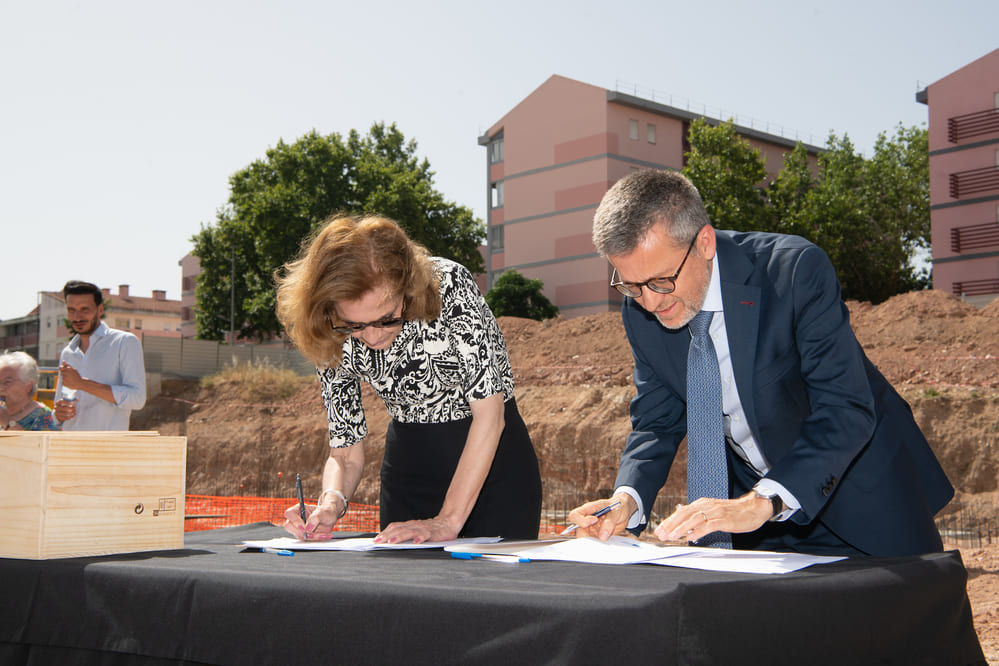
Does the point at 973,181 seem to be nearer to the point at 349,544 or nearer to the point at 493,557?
the point at 349,544

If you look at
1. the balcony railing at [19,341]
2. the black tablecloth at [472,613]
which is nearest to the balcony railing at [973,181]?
the black tablecloth at [472,613]

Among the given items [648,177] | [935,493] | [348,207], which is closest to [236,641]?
[648,177]

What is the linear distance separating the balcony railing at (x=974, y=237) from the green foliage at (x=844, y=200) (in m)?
3.41

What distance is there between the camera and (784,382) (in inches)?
83.7

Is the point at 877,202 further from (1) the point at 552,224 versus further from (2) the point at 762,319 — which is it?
(2) the point at 762,319

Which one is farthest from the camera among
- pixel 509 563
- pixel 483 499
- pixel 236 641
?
pixel 483 499

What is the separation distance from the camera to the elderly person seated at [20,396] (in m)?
5.31

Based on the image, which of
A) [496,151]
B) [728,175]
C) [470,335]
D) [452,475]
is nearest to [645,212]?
[470,335]

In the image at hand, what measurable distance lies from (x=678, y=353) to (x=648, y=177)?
503mm

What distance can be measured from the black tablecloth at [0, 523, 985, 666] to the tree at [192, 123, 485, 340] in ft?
90.9

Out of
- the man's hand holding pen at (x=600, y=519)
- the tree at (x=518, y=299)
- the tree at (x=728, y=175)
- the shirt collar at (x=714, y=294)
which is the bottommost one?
the man's hand holding pen at (x=600, y=519)

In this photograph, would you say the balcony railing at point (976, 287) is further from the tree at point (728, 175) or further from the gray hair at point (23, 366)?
the gray hair at point (23, 366)

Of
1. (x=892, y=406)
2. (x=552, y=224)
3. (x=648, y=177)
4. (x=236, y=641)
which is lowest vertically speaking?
(x=236, y=641)

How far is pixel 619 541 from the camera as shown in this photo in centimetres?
203
